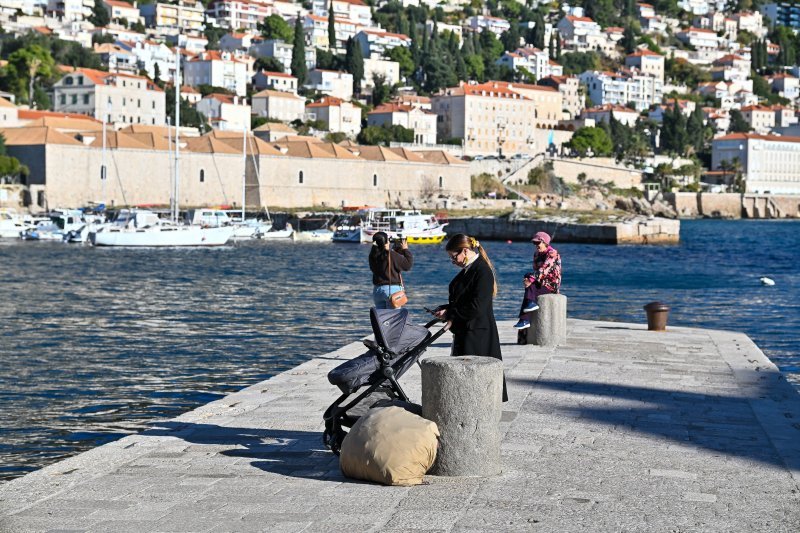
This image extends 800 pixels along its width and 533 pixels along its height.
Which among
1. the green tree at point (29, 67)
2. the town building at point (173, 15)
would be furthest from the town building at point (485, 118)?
the green tree at point (29, 67)

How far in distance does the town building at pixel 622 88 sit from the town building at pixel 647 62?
16.0ft

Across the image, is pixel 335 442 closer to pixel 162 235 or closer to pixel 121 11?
pixel 162 235

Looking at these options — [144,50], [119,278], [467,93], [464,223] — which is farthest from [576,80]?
[119,278]

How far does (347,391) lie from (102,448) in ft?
5.03

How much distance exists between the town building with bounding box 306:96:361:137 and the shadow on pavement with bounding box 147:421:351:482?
90702mm

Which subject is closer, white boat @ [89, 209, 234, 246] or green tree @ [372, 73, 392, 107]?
white boat @ [89, 209, 234, 246]

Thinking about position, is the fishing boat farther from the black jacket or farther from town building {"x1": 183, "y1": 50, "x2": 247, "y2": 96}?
town building {"x1": 183, "y1": 50, "x2": 247, "y2": 96}

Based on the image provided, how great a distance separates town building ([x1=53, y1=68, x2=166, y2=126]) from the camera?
8125 centimetres

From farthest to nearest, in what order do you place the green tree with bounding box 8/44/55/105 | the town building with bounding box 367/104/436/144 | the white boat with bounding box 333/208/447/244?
the town building with bounding box 367/104/436/144 → the green tree with bounding box 8/44/55/105 → the white boat with bounding box 333/208/447/244

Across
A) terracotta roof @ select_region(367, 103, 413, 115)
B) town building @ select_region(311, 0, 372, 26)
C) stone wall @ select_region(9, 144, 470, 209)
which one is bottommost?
stone wall @ select_region(9, 144, 470, 209)

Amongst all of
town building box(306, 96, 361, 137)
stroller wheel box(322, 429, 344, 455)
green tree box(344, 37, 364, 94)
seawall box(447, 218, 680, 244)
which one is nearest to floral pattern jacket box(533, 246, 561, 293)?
stroller wheel box(322, 429, 344, 455)

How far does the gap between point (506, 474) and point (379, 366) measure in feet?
2.87

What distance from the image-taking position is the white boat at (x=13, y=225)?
4991 centimetres

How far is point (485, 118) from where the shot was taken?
351 ft
